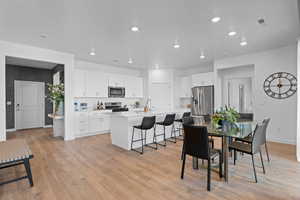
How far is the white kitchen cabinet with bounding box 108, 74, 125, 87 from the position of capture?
20.4ft

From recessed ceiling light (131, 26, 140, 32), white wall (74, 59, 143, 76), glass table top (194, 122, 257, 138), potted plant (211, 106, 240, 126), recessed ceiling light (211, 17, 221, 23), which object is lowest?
glass table top (194, 122, 257, 138)

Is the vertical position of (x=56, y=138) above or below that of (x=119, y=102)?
below

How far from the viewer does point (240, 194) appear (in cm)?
204

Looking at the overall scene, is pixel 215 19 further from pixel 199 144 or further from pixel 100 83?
pixel 100 83

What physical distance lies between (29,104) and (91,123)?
343 cm

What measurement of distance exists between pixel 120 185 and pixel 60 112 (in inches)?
163

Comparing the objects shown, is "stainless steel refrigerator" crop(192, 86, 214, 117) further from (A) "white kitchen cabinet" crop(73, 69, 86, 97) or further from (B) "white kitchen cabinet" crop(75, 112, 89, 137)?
(A) "white kitchen cabinet" crop(73, 69, 86, 97)

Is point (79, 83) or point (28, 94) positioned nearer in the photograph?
point (79, 83)

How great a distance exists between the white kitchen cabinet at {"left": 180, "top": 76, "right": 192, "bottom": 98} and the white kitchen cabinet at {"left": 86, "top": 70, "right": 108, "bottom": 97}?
3.46 m

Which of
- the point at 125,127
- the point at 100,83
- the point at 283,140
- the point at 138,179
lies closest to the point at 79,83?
the point at 100,83

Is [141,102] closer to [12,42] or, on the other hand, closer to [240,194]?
[12,42]

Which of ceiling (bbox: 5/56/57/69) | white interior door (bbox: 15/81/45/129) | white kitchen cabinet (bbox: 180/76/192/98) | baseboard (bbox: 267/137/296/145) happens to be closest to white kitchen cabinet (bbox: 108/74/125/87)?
ceiling (bbox: 5/56/57/69)

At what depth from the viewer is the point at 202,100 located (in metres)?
6.20

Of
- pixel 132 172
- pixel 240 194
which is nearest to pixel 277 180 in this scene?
pixel 240 194
